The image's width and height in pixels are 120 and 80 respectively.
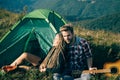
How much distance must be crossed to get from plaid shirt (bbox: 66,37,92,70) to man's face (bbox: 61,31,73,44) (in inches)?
12.7

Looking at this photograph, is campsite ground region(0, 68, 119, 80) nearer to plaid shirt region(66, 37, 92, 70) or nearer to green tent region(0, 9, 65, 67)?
plaid shirt region(66, 37, 92, 70)

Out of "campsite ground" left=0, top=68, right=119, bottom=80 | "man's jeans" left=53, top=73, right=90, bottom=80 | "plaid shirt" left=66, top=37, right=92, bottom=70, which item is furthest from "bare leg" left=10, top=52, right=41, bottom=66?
"man's jeans" left=53, top=73, right=90, bottom=80

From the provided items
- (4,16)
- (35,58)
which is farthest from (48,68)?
(4,16)

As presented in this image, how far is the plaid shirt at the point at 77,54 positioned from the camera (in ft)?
33.8

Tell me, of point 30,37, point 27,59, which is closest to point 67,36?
point 27,59

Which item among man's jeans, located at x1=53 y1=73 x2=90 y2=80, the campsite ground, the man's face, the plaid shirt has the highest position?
the man's face

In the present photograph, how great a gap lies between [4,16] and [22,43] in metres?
6.89

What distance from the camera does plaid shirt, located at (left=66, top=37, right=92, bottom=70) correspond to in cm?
1030

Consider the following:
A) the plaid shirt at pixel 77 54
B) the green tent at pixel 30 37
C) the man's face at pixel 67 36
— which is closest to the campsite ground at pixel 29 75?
the plaid shirt at pixel 77 54

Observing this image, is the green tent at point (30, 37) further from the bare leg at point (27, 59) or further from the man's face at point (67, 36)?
the man's face at point (67, 36)

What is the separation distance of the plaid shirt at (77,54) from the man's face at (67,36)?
323 millimetres

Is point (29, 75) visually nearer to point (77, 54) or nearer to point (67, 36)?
point (77, 54)

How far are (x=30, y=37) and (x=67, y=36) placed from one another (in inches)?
156

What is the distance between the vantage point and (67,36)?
9.83 meters
